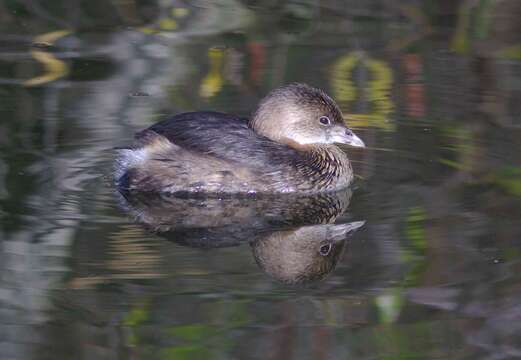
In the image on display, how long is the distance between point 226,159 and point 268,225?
2.08 feet

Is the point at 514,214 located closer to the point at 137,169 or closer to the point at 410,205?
the point at 410,205

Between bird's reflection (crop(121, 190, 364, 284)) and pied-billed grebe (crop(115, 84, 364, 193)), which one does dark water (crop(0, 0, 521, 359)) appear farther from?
pied-billed grebe (crop(115, 84, 364, 193))

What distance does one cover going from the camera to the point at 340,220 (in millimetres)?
5750

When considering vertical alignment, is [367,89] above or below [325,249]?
below

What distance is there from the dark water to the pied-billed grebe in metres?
0.12

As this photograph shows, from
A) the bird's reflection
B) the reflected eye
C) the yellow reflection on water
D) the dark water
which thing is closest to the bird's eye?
the dark water

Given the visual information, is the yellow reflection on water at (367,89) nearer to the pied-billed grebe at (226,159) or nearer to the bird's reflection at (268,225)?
the pied-billed grebe at (226,159)

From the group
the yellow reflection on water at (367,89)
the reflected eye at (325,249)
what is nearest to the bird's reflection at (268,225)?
the reflected eye at (325,249)

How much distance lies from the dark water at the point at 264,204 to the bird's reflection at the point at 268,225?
0.05 feet

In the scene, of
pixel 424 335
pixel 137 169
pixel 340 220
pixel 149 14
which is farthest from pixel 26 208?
pixel 149 14

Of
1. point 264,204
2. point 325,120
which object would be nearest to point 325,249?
point 264,204

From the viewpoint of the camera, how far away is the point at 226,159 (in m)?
6.19

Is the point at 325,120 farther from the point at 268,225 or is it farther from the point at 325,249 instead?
the point at 325,249

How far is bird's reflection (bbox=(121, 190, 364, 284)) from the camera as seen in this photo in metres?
5.18
